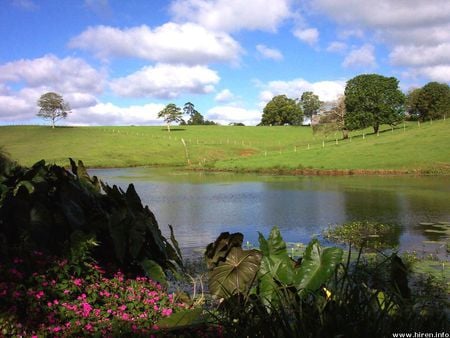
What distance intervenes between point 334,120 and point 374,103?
24.3ft

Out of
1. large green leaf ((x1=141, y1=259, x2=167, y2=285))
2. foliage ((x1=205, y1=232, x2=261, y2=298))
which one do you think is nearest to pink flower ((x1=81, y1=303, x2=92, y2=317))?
large green leaf ((x1=141, y1=259, x2=167, y2=285))

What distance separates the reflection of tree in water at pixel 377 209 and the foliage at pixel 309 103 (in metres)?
102

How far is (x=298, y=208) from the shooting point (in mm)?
24828

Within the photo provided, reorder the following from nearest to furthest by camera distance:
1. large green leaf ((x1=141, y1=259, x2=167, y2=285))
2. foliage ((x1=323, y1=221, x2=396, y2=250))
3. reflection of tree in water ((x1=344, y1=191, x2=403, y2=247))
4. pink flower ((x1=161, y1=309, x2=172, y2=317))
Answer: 1. pink flower ((x1=161, y1=309, x2=172, y2=317))
2. large green leaf ((x1=141, y1=259, x2=167, y2=285))
3. foliage ((x1=323, y1=221, x2=396, y2=250))
4. reflection of tree in water ((x1=344, y1=191, x2=403, y2=247))

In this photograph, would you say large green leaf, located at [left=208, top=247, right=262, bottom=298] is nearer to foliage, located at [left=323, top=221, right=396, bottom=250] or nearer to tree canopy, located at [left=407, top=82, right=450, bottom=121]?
foliage, located at [left=323, top=221, right=396, bottom=250]

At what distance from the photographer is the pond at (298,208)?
17.6 m

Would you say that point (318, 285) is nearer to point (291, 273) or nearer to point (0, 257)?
point (291, 273)

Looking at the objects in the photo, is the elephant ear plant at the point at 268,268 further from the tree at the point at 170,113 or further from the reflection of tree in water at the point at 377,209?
the tree at the point at 170,113

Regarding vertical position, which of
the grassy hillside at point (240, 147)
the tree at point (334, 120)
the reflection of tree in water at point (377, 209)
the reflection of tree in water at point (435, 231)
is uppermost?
the tree at point (334, 120)

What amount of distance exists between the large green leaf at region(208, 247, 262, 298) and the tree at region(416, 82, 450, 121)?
8698cm

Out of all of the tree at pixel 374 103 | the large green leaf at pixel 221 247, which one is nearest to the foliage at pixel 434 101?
the tree at pixel 374 103

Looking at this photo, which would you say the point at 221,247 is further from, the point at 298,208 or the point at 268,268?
the point at 298,208

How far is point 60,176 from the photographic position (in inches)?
268

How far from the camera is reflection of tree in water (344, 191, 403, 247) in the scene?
60.3ft
